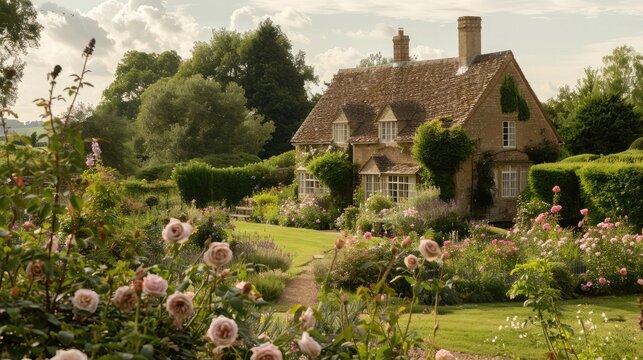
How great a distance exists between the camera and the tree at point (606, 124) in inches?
1264

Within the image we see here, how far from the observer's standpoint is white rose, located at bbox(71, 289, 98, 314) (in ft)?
11.8

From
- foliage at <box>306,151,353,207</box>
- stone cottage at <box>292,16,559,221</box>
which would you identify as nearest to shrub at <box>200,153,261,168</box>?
stone cottage at <box>292,16,559,221</box>

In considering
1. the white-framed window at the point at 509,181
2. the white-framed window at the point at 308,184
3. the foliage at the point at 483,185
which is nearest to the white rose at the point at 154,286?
the foliage at the point at 483,185

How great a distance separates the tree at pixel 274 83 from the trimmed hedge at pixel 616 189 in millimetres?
28865

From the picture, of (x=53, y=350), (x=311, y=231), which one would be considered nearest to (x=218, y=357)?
(x=53, y=350)

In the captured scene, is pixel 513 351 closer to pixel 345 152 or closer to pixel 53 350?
pixel 53 350

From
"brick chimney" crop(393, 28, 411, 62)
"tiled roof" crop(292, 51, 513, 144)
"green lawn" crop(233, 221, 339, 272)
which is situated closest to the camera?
"green lawn" crop(233, 221, 339, 272)

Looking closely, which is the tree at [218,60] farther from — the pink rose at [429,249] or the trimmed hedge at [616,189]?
the pink rose at [429,249]

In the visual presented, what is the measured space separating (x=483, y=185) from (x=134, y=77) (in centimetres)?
4116

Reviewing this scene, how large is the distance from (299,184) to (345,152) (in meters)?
2.52

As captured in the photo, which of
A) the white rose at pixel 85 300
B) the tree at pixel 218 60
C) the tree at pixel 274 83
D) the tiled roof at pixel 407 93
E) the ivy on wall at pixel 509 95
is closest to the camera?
the white rose at pixel 85 300

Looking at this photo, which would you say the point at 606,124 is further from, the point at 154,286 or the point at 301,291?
the point at 154,286

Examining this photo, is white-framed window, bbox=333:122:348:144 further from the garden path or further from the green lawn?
the garden path

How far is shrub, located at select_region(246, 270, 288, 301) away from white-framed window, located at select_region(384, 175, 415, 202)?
1321 cm
